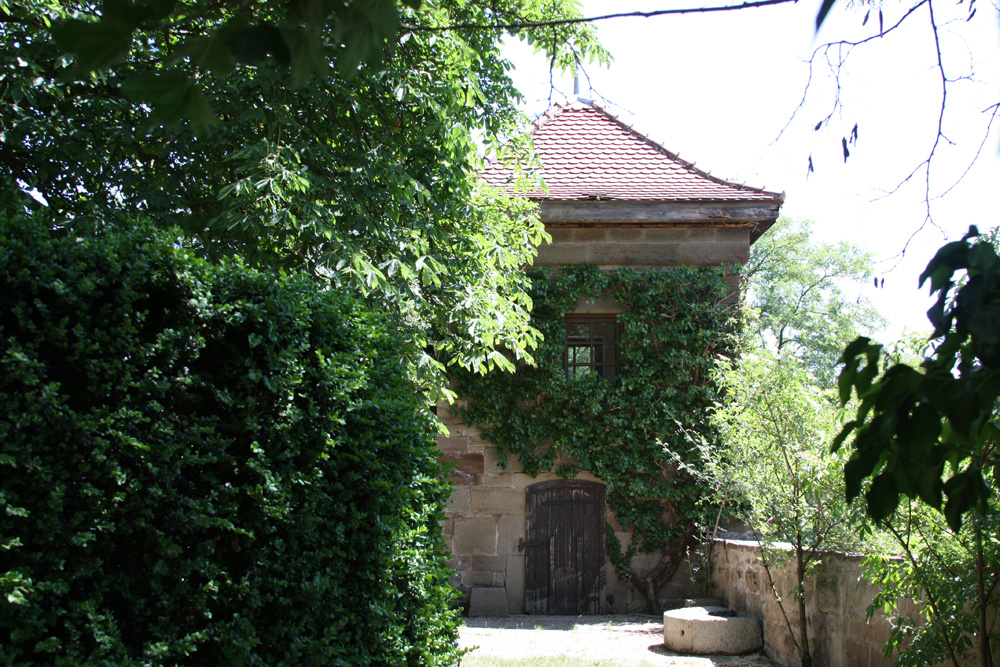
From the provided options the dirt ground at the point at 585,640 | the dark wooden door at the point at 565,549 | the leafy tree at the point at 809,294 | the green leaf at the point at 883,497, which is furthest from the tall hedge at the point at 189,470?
the leafy tree at the point at 809,294

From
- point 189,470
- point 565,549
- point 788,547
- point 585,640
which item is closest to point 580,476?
point 565,549

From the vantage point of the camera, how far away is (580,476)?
360 inches

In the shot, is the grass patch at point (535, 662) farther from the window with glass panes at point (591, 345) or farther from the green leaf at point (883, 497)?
the green leaf at point (883, 497)

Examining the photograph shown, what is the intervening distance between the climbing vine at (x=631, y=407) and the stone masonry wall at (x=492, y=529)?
0.50 ft

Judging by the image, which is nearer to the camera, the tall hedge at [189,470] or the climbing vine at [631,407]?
the tall hedge at [189,470]

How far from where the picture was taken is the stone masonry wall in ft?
29.3

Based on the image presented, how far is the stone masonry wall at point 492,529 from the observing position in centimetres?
895

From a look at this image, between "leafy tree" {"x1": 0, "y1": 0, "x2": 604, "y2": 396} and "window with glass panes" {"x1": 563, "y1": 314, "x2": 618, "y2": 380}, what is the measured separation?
10.4 feet

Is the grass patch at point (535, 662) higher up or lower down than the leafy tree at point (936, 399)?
lower down

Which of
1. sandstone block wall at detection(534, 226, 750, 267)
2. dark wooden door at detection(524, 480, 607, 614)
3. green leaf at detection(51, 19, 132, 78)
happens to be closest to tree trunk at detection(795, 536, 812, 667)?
dark wooden door at detection(524, 480, 607, 614)

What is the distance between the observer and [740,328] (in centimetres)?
914

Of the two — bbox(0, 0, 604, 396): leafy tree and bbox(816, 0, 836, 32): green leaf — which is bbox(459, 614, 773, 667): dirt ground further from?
bbox(816, 0, 836, 32): green leaf

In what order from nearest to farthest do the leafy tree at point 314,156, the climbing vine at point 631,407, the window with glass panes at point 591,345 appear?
the leafy tree at point 314,156
the climbing vine at point 631,407
the window with glass panes at point 591,345

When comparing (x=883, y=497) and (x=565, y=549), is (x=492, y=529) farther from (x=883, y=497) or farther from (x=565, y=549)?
(x=883, y=497)
